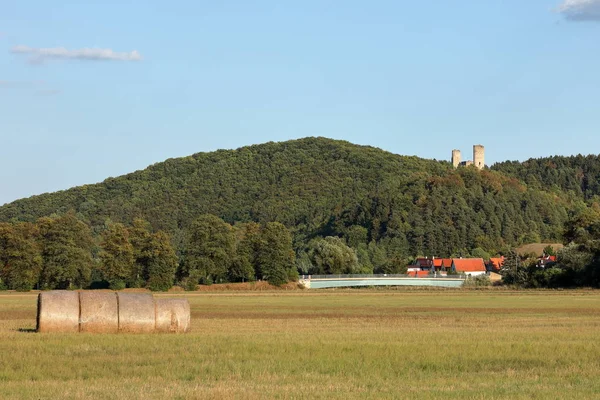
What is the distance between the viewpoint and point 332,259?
476 feet

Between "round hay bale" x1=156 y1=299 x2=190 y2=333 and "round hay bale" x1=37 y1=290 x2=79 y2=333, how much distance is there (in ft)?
8.43

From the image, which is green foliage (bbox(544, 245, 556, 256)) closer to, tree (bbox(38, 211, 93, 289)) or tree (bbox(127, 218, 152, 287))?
tree (bbox(127, 218, 152, 287))

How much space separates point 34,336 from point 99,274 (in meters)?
78.4

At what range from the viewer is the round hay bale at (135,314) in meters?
30.2

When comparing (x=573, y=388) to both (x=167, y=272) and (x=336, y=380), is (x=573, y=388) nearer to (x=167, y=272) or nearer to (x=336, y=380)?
(x=336, y=380)

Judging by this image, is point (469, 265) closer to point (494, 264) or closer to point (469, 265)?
point (469, 265)

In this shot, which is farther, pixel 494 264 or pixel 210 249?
pixel 494 264

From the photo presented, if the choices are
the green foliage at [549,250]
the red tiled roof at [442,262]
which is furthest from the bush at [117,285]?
the red tiled roof at [442,262]

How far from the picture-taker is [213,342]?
28000mm

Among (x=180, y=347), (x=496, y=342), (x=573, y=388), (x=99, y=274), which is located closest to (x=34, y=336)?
(x=180, y=347)

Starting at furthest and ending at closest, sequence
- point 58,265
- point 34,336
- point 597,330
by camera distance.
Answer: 1. point 58,265
2. point 597,330
3. point 34,336

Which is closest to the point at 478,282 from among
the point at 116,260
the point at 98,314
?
the point at 116,260

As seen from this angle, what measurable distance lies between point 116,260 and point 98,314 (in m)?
70.8

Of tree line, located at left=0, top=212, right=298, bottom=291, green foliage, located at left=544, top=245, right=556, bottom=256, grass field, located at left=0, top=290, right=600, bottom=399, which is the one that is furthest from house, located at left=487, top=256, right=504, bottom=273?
grass field, located at left=0, top=290, right=600, bottom=399
